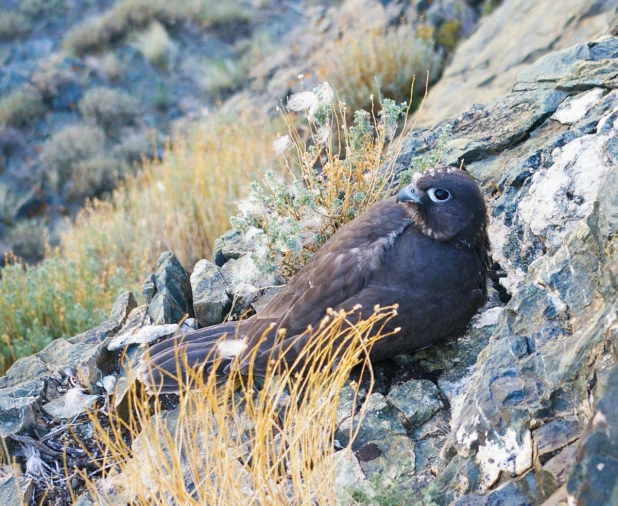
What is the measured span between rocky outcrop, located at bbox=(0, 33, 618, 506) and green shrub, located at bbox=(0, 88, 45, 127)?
29.6 ft

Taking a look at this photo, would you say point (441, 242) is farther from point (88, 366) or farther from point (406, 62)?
point (406, 62)

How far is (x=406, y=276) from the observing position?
3.66 meters

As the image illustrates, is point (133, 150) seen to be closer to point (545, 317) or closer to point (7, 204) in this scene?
point (7, 204)

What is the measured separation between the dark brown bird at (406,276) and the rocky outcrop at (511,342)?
0.30 metres

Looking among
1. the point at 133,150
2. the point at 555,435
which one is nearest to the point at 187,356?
the point at 555,435

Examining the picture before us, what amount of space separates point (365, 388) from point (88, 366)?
6.15 ft

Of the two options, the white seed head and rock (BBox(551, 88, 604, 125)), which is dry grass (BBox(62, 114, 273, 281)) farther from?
rock (BBox(551, 88, 604, 125))

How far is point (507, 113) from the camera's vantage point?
5.18m

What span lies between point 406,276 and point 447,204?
0.50 m

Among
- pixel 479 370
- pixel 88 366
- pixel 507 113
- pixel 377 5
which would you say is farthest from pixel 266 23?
pixel 479 370

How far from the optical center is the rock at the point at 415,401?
3.54 m

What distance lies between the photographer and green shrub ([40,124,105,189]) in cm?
1170

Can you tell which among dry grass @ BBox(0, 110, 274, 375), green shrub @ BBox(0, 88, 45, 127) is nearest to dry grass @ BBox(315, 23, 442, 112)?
dry grass @ BBox(0, 110, 274, 375)

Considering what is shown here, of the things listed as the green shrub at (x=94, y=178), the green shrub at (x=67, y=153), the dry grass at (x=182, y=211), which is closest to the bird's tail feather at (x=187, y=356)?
the dry grass at (x=182, y=211)
